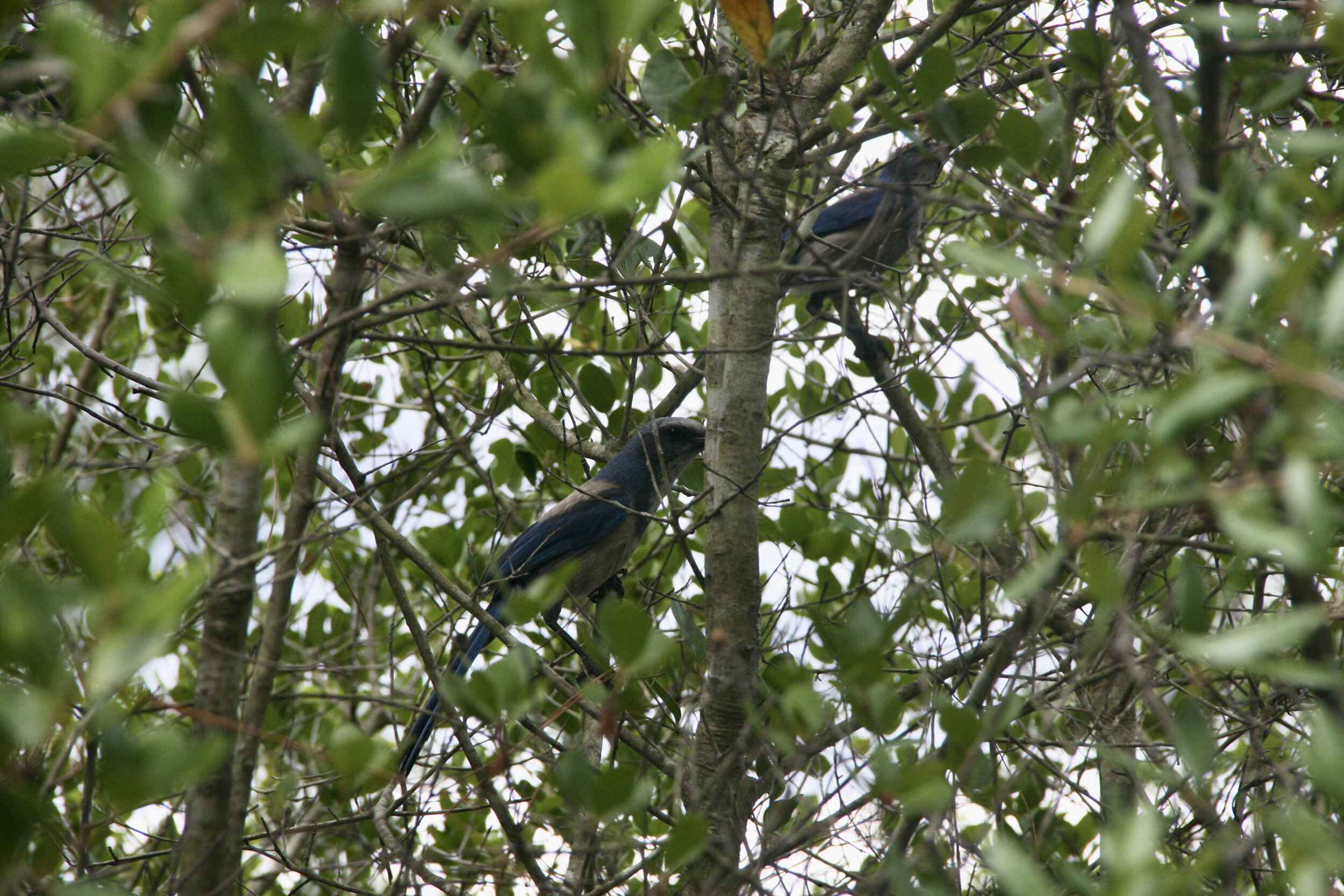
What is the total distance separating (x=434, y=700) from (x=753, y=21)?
3.67 metres

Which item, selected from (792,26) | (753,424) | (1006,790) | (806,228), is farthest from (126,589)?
(806,228)

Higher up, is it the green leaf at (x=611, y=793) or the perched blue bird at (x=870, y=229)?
the perched blue bird at (x=870, y=229)

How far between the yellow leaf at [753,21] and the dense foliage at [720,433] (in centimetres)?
1

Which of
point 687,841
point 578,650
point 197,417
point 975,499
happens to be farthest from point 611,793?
point 578,650

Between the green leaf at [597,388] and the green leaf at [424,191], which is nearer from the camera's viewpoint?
the green leaf at [424,191]

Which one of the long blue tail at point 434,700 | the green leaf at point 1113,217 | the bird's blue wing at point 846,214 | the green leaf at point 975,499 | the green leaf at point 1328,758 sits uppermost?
the bird's blue wing at point 846,214

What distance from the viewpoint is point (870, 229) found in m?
2.55

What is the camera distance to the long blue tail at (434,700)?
4.65 metres

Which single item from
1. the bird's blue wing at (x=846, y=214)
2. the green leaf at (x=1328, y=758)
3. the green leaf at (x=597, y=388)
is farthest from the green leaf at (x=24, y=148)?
the bird's blue wing at (x=846, y=214)

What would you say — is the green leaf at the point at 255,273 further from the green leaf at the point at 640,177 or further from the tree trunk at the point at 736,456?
the tree trunk at the point at 736,456

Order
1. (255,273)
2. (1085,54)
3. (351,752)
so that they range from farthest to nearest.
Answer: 1. (1085,54)
2. (351,752)
3. (255,273)

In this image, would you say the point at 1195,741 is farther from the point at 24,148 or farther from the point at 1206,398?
the point at 24,148

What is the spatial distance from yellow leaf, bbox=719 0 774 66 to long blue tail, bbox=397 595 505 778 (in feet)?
8.30

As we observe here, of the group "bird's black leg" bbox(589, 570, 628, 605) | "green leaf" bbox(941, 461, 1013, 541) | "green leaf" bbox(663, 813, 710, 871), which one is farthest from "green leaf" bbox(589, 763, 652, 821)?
"bird's black leg" bbox(589, 570, 628, 605)
